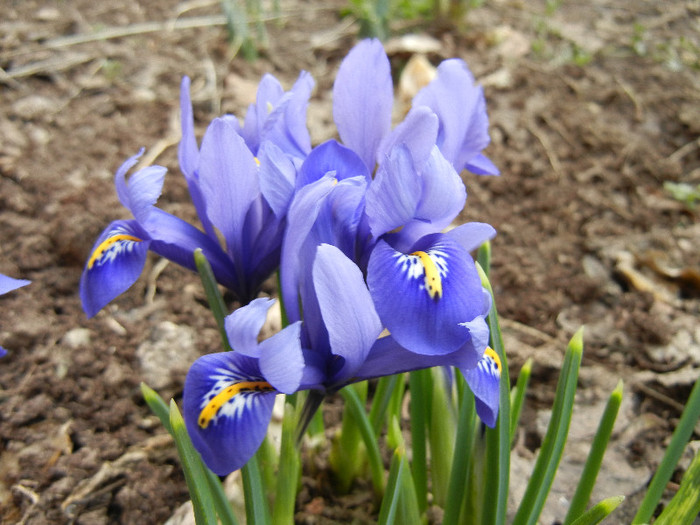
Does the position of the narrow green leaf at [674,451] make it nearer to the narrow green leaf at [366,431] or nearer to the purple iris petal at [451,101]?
the narrow green leaf at [366,431]

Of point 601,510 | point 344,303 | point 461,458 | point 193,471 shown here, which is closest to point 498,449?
point 461,458

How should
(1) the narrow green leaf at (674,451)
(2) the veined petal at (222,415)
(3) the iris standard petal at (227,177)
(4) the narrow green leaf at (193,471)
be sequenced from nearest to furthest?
(2) the veined petal at (222,415) < (4) the narrow green leaf at (193,471) < (3) the iris standard petal at (227,177) < (1) the narrow green leaf at (674,451)

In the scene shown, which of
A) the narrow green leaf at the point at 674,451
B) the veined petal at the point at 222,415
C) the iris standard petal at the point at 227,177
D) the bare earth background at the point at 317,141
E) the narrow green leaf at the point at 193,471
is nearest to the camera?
the veined petal at the point at 222,415

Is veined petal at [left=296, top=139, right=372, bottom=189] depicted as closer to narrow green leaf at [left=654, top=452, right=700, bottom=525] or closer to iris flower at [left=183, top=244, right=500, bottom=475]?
iris flower at [left=183, top=244, right=500, bottom=475]

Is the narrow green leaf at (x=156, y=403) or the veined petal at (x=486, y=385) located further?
the narrow green leaf at (x=156, y=403)

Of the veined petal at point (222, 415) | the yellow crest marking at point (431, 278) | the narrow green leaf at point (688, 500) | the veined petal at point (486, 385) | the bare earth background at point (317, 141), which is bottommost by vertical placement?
the bare earth background at point (317, 141)

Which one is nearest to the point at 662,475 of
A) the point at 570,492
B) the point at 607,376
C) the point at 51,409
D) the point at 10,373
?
the point at 570,492

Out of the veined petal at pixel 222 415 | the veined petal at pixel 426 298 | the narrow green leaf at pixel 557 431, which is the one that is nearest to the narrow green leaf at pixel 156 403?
the veined petal at pixel 222 415

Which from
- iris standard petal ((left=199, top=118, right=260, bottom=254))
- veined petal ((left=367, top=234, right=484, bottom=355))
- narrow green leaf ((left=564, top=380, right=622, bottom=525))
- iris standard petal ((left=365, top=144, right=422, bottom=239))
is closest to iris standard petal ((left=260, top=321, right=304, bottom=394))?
veined petal ((left=367, top=234, right=484, bottom=355))
